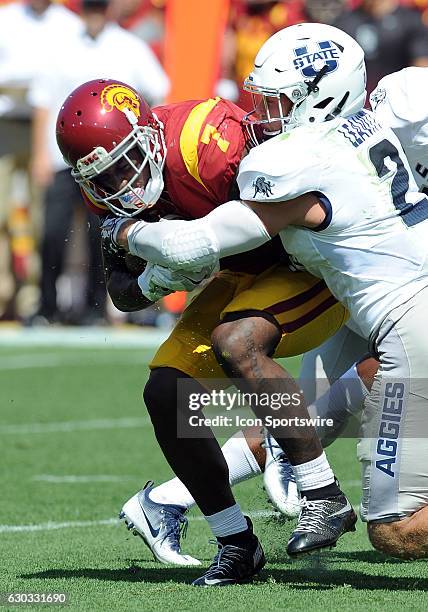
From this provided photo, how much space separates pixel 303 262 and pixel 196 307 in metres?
0.44

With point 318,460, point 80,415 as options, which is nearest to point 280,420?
point 318,460

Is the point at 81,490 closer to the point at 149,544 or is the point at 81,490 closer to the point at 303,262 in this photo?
the point at 149,544

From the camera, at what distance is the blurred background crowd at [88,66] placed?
10.6 m

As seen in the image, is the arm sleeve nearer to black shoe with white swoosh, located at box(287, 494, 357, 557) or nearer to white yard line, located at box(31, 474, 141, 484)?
black shoe with white swoosh, located at box(287, 494, 357, 557)

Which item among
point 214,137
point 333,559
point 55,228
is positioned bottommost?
point 55,228

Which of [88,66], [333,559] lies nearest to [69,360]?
[88,66]

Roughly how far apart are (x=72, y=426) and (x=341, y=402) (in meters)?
2.96

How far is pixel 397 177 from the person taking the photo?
13.2 ft

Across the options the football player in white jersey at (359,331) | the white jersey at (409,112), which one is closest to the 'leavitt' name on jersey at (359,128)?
the football player in white jersey at (359,331)

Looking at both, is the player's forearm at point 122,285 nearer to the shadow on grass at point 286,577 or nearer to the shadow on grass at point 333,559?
the shadow on grass at point 286,577

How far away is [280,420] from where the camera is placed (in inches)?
157

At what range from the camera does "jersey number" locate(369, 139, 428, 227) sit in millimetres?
3988

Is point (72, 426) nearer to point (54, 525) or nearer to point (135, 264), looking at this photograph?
point (54, 525)

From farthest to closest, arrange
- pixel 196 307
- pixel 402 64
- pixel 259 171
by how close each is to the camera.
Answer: pixel 402 64 < pixel 196 307 < pixel 259 171
